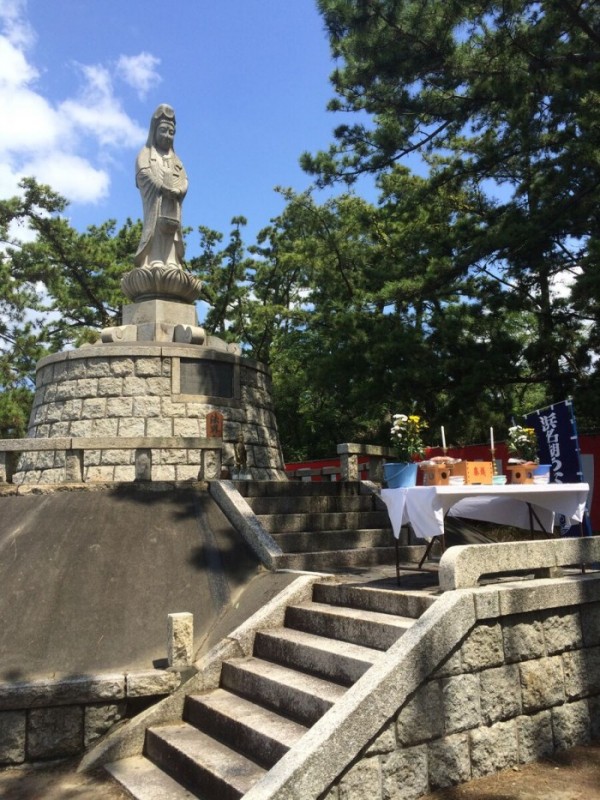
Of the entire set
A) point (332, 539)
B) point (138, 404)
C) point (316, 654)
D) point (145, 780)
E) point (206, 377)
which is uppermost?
point (206, 377)

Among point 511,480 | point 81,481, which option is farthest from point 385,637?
point 81,481

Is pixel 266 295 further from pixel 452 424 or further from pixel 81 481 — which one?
pixel 81 481

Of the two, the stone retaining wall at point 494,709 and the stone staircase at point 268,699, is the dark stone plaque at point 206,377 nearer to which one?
the stone staircase at point 268,699

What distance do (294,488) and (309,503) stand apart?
1.62 ft

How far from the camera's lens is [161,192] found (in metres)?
13.0

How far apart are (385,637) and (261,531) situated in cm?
293

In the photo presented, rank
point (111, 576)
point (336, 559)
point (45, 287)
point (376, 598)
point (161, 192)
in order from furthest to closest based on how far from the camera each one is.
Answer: point (45, 287)
point (161, 192)
point (336, 559)
point (111, 576)
point (376, 598)

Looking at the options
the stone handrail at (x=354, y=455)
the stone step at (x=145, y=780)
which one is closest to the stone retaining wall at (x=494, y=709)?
the stone step at (x=145, y=780)

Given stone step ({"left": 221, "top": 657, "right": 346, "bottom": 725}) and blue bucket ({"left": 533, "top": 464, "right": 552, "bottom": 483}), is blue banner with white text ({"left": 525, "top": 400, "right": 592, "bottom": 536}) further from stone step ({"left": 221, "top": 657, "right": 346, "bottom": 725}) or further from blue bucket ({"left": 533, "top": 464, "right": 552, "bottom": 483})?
stone step ({"left": 221, "top": 657, "right": 346, "bottom": 725})

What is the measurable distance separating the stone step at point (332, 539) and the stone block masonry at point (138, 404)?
299cm

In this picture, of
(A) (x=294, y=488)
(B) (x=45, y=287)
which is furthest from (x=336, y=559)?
(B) (x=45, y=287)

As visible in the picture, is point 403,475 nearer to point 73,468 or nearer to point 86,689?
point 86,689

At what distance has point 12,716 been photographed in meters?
5.52

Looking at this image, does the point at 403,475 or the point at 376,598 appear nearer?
the point at 376,598
